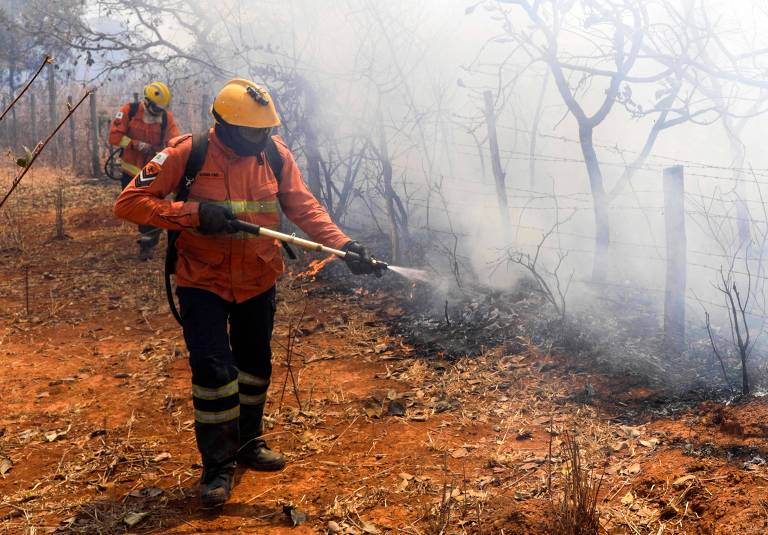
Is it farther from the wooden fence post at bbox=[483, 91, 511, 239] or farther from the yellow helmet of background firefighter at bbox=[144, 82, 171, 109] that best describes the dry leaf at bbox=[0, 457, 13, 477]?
the yellow helmet of background firefighter at bbox=[144, 82, 171, 109]

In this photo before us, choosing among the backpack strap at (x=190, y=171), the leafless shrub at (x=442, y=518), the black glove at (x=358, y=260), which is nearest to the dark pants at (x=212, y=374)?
the backpack strap at (x=190, y=171)

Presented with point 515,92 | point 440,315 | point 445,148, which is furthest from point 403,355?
point 515,92

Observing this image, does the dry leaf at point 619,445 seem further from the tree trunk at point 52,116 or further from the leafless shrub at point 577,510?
the tree trunk at point 52,116

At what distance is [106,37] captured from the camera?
950 centimetres

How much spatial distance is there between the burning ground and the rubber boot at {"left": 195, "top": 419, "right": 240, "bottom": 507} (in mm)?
133

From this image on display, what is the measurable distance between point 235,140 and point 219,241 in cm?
51

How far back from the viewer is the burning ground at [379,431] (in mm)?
3174

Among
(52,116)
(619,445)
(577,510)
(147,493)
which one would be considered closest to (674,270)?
(619,445)

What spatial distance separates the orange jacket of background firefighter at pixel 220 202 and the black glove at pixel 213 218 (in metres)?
0.04

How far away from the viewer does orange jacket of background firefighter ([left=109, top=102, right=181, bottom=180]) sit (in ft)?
27.2

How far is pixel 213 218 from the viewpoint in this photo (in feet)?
10.6

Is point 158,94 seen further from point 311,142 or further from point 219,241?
point 219,241

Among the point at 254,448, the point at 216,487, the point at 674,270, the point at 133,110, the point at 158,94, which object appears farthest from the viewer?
the point at 133,110

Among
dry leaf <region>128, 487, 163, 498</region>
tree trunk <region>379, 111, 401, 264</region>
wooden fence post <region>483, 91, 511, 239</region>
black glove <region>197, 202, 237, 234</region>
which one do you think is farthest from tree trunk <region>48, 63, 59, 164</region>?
black glove <region>197, 202, 237, 234</region>
